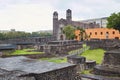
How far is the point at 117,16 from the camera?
127 feet

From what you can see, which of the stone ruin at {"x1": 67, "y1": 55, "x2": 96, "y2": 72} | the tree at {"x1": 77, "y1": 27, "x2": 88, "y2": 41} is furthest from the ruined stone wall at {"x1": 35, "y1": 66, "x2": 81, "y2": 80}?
the tree at {"x1": 77, "y1": 27, "x2": 88, "y2": 41}

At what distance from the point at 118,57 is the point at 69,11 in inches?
1988

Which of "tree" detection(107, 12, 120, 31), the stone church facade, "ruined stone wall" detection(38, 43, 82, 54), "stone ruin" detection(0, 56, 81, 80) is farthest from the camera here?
the stone church facade

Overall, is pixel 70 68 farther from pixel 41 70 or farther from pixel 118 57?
pixel 118 57

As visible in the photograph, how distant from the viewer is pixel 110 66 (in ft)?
67.0

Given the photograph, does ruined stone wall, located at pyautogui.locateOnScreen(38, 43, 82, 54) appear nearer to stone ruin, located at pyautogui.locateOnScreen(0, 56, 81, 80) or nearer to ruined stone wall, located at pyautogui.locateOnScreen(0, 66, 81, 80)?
ruined stone wall, located at pyautogui.locateOnScreen(0, 66, 81, 80)

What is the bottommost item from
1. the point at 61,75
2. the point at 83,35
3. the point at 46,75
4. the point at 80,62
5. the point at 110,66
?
the point at 110,66

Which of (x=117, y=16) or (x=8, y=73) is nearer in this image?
(x=8, y=73)

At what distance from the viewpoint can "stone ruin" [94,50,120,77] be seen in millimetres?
19359

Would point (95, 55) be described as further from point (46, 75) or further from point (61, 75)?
point (46, 75)

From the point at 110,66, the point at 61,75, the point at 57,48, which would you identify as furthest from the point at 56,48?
the point at 61,75

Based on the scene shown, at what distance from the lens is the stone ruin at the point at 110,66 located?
19359 mm

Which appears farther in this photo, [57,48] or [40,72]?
[57,48]

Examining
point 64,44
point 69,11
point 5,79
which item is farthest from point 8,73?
point 69,11
